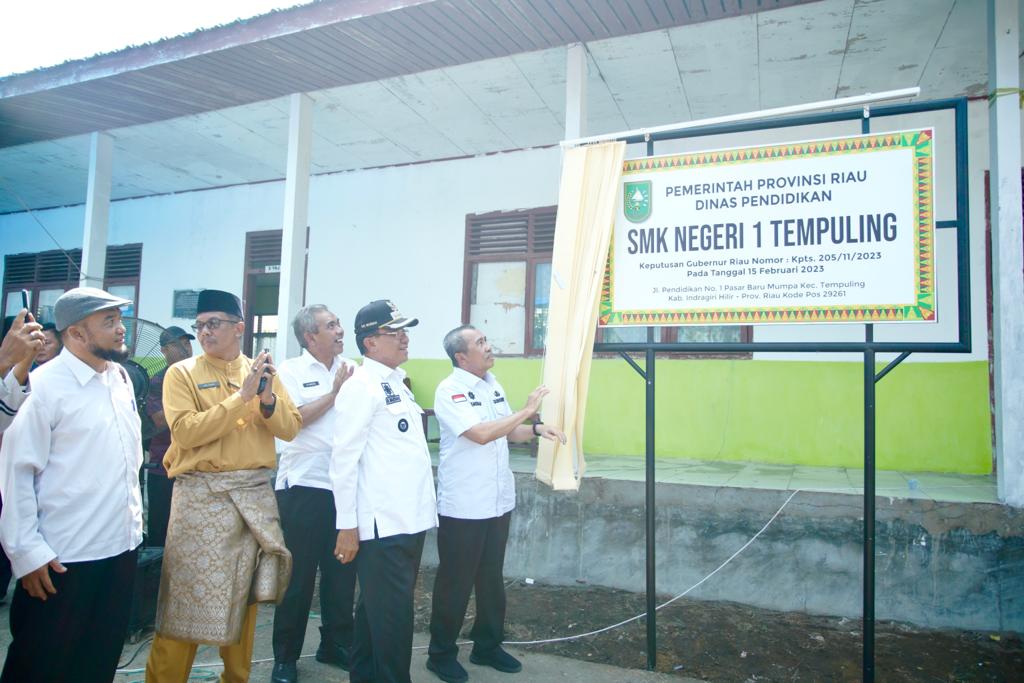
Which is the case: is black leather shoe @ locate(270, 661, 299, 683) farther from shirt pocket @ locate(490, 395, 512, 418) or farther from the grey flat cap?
the grey flat cap

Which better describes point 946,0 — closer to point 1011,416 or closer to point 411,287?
point 1011,416

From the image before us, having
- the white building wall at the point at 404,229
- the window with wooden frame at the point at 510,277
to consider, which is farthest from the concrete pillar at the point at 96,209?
the window with wooden frame at the point at 510,277

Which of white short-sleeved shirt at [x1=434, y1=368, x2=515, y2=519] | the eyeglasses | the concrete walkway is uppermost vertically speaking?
the eyeglasses

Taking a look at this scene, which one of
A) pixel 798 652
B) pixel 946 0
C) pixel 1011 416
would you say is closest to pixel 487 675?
pixel 798 652

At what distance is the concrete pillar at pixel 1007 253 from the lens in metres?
4.28

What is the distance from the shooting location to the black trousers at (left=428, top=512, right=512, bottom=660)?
3.59 meters

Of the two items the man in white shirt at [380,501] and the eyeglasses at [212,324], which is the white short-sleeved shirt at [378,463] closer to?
the man in white shirt at [380,501]

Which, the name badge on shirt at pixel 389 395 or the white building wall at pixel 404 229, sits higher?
the white building wall at pixel 404 229

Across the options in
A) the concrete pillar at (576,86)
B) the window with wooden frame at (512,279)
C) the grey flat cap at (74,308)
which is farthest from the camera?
the window with wooden frame at (512,279)

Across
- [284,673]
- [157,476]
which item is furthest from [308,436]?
[157,476]

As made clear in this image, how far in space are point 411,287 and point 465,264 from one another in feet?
2.46

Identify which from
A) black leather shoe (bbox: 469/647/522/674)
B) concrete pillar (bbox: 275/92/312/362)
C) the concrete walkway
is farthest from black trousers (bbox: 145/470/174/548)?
black leather shoe (bbox: 469/647/522/674)

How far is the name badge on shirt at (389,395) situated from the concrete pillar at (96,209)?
586 cm

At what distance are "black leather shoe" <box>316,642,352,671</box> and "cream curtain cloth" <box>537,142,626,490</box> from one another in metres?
1.48
